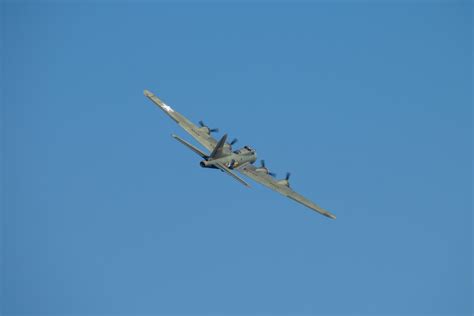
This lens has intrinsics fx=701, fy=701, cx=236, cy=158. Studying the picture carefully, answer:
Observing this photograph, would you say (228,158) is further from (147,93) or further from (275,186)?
(147,93)

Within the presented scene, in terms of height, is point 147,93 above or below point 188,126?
above

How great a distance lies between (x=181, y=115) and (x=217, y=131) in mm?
6930

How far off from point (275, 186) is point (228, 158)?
319 inches

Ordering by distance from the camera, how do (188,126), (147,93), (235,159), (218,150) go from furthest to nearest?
(147,93), (188,126), (235,159), (218,150)

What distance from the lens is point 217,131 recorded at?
108500mm

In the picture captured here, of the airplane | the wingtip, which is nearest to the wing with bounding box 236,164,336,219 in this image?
the airplane

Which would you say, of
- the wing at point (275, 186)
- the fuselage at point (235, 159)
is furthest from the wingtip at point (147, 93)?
the wing at point (275, 186)

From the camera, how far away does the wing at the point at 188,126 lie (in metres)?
107

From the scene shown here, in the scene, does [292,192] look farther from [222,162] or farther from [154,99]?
[154,99]

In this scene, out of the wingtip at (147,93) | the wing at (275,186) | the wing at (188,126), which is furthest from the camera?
the wingtip at (147,93)

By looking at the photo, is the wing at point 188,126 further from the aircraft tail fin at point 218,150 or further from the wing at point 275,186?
the wing at point 275,186

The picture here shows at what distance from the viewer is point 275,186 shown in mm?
102812

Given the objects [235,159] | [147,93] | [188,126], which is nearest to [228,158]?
[235,159]

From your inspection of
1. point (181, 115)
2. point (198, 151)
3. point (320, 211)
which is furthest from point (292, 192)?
point (181, 115)
